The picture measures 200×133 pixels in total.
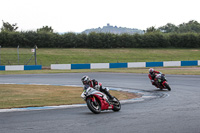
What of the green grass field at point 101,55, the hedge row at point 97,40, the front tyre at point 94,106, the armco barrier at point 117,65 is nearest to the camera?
the front tyre at point 94,106

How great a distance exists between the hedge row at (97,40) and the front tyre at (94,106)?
2267 inches

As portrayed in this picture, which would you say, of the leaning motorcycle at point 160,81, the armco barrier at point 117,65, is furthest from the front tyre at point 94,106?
the armco barrier at point 117,65

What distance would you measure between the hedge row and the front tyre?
57592 millimetres

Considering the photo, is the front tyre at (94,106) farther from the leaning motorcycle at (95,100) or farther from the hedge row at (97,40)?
the hedge row at (97,40)

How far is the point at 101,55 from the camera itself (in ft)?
197

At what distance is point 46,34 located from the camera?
68188mm

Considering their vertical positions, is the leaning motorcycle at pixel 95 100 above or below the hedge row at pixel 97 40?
below

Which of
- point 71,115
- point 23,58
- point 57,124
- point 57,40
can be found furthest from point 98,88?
point 57,40

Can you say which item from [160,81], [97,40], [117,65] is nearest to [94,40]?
[97,40]

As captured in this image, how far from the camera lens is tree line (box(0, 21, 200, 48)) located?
216 ft

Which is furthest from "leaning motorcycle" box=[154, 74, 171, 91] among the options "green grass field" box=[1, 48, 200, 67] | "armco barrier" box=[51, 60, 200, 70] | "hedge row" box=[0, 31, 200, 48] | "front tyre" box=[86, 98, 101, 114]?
"hedge row" box=[0, 31, 200, 48]

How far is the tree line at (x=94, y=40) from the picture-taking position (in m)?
65.8

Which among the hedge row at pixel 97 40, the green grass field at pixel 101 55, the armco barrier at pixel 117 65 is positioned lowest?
the armco barrier at pixel 117 65

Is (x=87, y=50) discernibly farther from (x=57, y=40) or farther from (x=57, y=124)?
(x=57, y=124)
